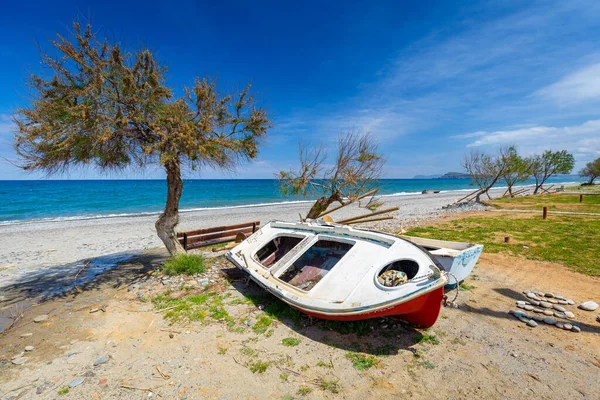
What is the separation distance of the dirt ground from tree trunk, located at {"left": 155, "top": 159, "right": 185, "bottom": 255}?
2.40 metres

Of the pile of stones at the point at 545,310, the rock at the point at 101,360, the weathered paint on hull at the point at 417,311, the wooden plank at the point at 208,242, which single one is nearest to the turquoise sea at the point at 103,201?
the wooden plank at the point at 208,242

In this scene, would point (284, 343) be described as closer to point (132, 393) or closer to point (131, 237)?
point (132, 393)

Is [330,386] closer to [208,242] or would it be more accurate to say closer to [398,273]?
[398,273]

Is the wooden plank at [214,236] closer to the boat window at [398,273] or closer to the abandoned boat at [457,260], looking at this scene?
the boat window at [398,273]

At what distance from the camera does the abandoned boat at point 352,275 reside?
4258mm

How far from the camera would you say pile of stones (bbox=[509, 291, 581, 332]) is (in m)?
5.09

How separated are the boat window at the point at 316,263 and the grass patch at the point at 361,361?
2.03 meters

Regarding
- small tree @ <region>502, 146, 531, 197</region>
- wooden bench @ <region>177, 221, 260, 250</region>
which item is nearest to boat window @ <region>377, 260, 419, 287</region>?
wooden bench @ <region>177, 221, 260, 250</region>

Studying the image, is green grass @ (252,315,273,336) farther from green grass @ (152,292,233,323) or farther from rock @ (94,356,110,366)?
rock @ (94,356,110,366)

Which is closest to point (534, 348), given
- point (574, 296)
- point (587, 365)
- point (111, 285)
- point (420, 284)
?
point (587, 365)

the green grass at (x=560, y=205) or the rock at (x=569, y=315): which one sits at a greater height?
the green grass at (x=560, y=205)

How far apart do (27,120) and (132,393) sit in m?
6.14

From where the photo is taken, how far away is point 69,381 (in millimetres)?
3854

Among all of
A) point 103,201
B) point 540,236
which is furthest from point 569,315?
point 103,201
